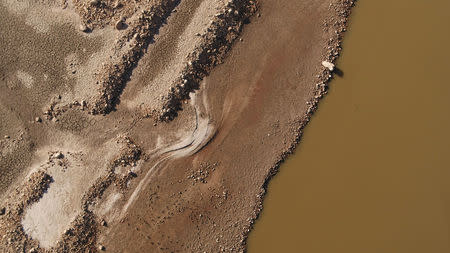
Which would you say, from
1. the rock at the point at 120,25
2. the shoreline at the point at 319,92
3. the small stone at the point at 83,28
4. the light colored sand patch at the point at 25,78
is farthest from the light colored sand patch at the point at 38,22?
the shoreline at the point at 319,92

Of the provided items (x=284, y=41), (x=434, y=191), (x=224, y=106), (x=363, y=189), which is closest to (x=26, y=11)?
(x=224, y=106)

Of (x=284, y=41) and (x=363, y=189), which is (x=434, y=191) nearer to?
(x=363, y=189)

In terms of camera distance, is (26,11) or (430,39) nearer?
(26,11)

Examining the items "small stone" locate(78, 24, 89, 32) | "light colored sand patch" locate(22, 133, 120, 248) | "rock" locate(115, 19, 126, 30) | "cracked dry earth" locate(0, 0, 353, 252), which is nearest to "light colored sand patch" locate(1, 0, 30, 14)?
"cracked dry earth" locate(0, 0, 353, 252)

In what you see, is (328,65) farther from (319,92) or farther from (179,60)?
(179,60)

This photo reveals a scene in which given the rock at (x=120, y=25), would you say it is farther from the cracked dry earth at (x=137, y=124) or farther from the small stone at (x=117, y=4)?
the small stone at (x=117, y=4)

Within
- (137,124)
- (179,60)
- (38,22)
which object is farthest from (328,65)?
(38,22)
